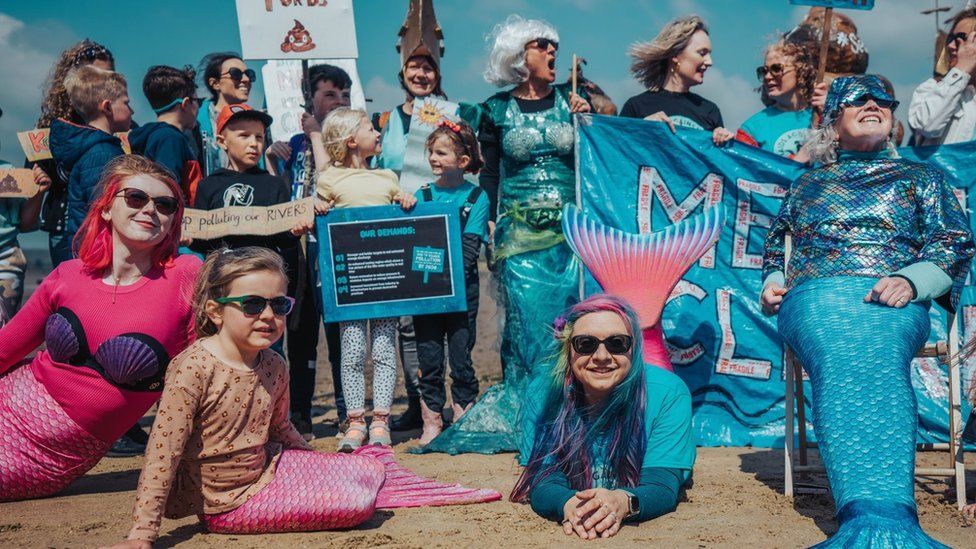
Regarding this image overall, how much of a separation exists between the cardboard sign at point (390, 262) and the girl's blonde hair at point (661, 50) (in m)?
1.62

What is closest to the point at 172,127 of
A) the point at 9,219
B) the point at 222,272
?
the point at 9,219

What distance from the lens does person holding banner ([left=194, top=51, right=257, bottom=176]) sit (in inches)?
257

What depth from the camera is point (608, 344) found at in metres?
3.65

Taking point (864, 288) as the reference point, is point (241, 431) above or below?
below

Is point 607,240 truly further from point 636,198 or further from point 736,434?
point 736,434

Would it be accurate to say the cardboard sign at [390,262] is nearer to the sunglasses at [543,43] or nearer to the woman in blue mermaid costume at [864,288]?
the sunglasses at [543,43]

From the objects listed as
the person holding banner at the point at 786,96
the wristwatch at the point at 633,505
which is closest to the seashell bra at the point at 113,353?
the wristwatch at the point at 633,505

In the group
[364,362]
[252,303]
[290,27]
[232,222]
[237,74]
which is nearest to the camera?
[252,303]

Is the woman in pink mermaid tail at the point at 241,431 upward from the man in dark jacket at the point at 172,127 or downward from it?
downward

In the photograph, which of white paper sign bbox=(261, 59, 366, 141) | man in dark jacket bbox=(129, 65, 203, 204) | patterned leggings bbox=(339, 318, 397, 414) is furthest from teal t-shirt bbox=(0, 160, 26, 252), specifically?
patterned leggings bbox=(339, 318, 397, 414)

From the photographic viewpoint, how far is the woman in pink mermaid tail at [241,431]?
3.27 m

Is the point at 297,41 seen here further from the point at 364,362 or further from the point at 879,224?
the point at 879,224

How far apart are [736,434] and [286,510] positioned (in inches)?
120

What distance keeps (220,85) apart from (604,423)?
4.21 meters
